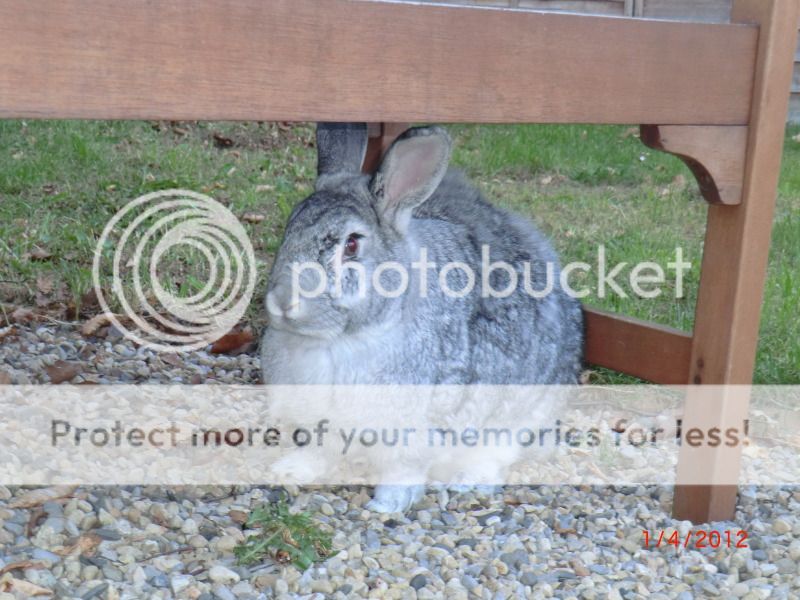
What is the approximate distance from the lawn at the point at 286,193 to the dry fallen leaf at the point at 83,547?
154cm

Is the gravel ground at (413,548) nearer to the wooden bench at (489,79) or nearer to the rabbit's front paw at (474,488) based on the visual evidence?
the rabbit's front paw at (474,488)

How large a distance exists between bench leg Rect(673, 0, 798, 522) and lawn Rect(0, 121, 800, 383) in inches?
35.4

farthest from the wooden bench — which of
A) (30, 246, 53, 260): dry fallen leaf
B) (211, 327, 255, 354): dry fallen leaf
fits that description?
(30, 246, 53, 260): dry fallen leaf

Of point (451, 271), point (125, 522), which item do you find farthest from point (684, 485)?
point (125, 522)

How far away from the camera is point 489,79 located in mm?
1969

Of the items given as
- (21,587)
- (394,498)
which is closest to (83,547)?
(21,587)

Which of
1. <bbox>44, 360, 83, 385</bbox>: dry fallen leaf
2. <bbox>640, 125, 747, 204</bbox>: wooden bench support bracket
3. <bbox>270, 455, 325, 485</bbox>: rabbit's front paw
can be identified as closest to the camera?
<bbox>640, 125, 747, 204</bbox>: wooden bench support bracket

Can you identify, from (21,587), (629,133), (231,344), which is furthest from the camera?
(629,133)

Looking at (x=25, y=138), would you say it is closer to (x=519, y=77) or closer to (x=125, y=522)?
(x=125, y=522)

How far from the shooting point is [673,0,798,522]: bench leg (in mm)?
2381

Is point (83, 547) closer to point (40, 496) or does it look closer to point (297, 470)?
point (40, 496)
